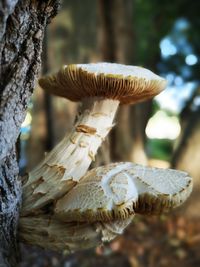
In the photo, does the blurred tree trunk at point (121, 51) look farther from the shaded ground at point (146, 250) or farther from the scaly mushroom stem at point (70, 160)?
the scaly mushroom stem at point (70, 160)

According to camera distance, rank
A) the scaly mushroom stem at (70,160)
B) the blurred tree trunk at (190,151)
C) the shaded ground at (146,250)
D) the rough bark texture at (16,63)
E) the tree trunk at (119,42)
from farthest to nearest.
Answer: the tree trunk at (119,42) < the blurred tree trunk at (190,151) < the shaded ground at (146,250) < the scaly mushroom stem at (70,160) < the rough bark texture at (16,63)

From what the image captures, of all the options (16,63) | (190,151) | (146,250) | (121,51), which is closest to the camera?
(16,63)

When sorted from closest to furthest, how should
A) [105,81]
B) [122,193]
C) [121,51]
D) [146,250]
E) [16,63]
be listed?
[16,63] → [122,193] → [105,81] → [146,250] → [121,51]

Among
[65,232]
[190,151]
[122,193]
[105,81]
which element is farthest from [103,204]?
[190,151]

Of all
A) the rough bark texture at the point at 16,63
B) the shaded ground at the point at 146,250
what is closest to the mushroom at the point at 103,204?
the rough bark texture at the point at 16,63

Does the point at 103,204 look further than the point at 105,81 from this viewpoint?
No

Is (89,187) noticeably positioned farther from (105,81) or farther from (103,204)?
(105,81)

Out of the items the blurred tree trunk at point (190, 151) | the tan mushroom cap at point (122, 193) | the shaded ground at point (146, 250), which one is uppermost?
the tan mushroom cap at point (122, 193)

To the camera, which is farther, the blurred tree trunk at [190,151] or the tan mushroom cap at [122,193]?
the blurred tree trunk at [190,151]

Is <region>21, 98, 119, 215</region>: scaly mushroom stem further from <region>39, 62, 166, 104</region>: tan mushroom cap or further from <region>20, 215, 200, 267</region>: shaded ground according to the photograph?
<region>20, 215, 200, 267</region>: shaded ground
